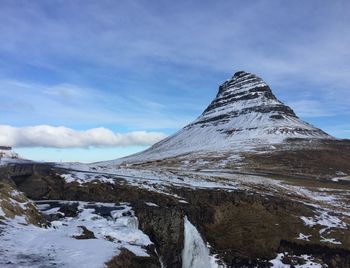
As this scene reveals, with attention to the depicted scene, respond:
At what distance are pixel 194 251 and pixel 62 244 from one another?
55.7ft

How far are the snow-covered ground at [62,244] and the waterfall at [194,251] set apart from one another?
331 inches

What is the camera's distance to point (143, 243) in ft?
71.7

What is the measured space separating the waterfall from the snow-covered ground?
8412 millimetres

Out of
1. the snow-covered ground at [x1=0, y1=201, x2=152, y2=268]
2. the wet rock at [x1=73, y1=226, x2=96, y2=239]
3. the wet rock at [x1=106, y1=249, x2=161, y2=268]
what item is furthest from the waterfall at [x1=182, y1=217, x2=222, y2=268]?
the wet rock at [x1=106, y1=249, x2=161, y2=268]

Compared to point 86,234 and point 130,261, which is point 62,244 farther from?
point 86,234

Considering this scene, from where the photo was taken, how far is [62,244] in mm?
17531

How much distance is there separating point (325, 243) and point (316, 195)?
32.5 meters

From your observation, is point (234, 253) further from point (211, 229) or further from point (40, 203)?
point (40, 203)

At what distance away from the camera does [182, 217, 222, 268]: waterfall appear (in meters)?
31.6

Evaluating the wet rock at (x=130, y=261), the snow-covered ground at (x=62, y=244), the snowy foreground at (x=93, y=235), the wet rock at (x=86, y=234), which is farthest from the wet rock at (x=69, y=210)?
the wet rock at (x=130, y=261)

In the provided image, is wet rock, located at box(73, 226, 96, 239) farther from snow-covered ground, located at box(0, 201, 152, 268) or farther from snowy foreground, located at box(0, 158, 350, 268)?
snow-covered ground, located at box(0, 201, 152, 268)

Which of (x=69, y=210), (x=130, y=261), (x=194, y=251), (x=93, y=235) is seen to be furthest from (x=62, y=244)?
(x=194, y=251)

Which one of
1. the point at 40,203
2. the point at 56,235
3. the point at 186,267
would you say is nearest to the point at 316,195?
the point at 186,267

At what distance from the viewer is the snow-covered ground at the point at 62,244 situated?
589 inches
